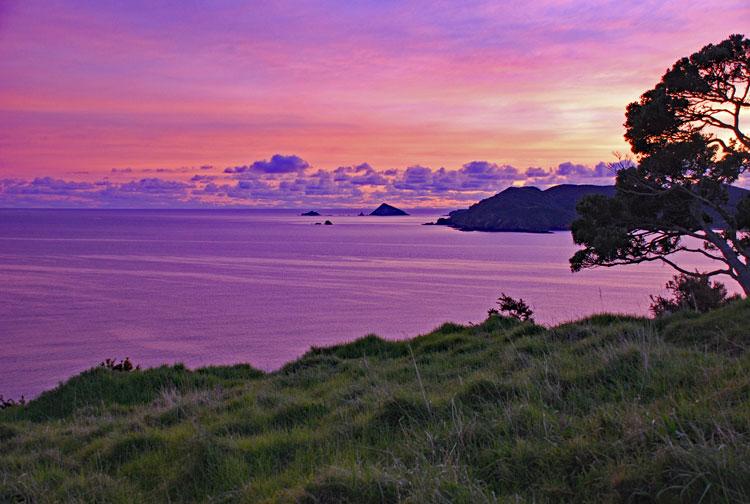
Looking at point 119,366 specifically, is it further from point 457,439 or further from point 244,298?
point 244,298

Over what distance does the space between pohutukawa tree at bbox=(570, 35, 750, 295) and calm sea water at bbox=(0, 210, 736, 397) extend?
22.1 feet

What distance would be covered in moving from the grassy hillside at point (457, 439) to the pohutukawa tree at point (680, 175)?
50.6 ft

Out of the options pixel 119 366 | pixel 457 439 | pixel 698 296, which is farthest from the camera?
pixel 698 296

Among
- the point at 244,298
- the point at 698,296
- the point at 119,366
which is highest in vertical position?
the point at 698,296

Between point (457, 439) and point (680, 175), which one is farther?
point (680, 175)

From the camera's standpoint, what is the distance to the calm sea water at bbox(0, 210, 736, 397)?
150 feet

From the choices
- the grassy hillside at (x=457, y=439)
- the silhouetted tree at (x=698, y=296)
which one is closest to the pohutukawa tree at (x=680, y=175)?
the silhouetted tree at (x=698, y=296)

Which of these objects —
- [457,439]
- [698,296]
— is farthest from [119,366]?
[698,296]

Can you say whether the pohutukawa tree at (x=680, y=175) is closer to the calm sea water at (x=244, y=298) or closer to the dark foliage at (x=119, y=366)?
the calm sea water at (x=244, y=298)

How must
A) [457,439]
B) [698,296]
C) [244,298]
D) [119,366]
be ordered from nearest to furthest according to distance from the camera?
1. [457,439]
2. [119,366]
3. [698,296]
4. [244,298]

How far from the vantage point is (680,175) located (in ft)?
84.8

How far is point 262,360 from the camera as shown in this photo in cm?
4216

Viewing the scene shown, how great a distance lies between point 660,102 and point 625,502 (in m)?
23.7

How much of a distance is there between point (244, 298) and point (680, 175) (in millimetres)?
54947
